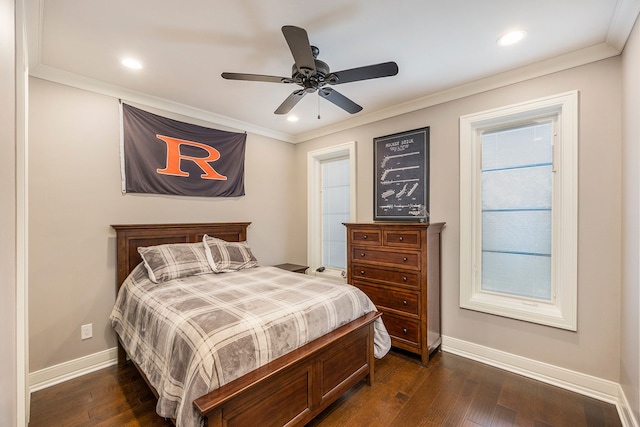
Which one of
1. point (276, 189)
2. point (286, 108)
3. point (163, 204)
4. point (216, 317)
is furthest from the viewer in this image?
point (276, 189)

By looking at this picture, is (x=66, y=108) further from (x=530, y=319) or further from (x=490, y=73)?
(x=530, y=319)

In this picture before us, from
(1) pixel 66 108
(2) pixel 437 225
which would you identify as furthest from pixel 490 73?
(1) pixel 66 108

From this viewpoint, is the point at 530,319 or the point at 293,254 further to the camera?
the point at 293,254

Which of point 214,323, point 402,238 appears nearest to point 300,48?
point 214,323

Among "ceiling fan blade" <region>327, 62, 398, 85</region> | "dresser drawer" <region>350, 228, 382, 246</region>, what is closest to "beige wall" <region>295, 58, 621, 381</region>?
"dresser drawer" <region>350, 228, 382, 246</region>

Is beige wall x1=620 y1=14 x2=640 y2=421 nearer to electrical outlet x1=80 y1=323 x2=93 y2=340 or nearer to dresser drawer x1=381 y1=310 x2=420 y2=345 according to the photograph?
dresser drawer x1=381 y1=310 x2=420 y2=345

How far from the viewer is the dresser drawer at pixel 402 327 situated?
2584mm

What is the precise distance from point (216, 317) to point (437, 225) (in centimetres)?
214

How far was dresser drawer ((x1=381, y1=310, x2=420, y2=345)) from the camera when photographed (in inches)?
102

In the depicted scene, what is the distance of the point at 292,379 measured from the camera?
5.31 feet

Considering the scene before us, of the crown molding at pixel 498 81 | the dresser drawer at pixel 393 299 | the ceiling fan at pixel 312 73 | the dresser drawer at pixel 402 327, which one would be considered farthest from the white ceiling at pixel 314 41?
the dresser drawer at pixel 402 327

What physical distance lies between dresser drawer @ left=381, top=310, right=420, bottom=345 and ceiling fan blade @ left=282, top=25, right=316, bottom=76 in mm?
2299

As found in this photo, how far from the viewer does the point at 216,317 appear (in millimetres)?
1612

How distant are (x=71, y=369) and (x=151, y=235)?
1282 mm
